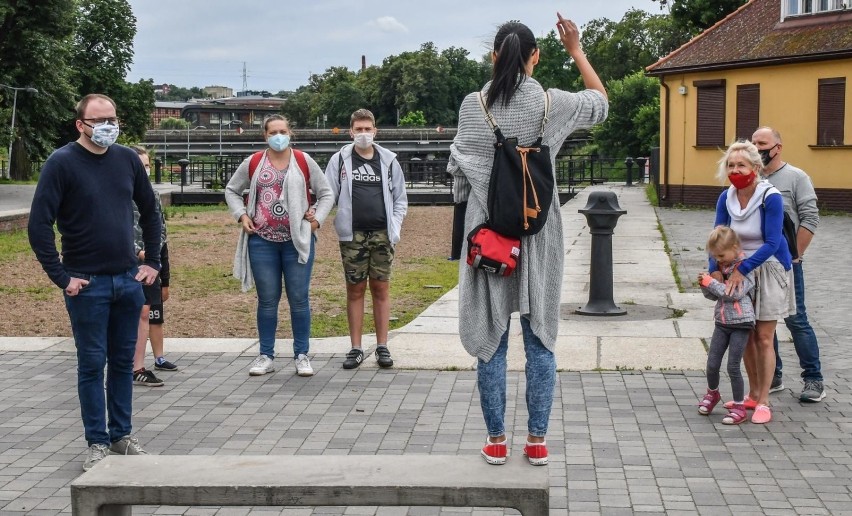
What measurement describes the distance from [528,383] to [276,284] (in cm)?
355

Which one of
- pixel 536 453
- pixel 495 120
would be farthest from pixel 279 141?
pixel 536 453

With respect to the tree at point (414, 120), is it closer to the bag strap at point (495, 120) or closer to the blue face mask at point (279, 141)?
the blue face mask at point (279, 141)

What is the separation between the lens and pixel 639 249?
18.3 meters

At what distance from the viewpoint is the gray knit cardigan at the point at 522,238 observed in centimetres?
502

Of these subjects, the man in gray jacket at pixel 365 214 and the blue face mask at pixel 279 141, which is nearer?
the blue face mask at pixel 279 141

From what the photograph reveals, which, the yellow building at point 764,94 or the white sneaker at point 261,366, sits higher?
the yellow building at point 764,94

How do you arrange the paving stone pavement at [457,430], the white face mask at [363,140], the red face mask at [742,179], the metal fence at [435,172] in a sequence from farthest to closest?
the metal fence at [435,172] → the white face mask at [363,140] → the red face mask at [742,179] → the paving stone pavement at [457,430]

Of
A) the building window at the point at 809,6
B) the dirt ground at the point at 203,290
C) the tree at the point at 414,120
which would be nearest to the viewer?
the dirt ground at the point at 203,290

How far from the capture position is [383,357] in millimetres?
8508

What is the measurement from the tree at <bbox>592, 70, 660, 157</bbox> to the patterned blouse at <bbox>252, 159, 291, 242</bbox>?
47.9 m

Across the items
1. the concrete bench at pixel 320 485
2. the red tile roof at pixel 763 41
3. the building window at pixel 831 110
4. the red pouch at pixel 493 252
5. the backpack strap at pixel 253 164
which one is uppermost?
the red tile roof at pixel 763 41

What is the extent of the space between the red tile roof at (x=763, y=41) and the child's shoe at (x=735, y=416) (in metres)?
22.1

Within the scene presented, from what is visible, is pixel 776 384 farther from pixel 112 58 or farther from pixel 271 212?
pixel 112 58

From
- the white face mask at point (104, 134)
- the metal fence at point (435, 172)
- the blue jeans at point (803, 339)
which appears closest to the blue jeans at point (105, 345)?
the white face mask at point (104, 134)
